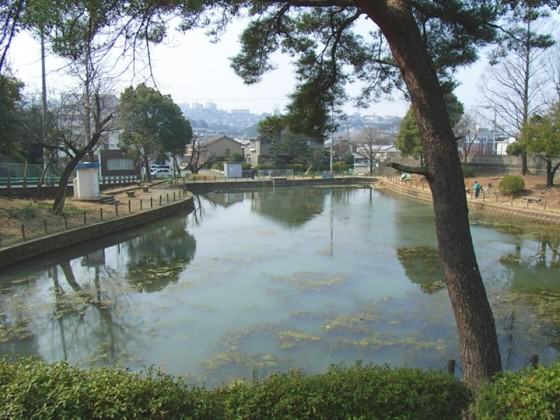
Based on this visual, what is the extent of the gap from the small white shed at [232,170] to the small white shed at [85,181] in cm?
2165

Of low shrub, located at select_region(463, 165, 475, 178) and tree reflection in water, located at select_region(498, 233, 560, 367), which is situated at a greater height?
low shrub, located at select_region(463, 165, 475, 178)

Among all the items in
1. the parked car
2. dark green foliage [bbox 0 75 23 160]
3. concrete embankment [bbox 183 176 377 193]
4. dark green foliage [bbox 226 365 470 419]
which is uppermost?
dark green foliage [bbox 0 75 23 160]

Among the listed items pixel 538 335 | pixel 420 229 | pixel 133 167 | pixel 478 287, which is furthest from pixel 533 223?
pixel 133 167

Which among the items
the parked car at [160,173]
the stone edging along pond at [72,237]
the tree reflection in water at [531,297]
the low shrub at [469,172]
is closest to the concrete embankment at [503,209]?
the low shrub at [469,172]

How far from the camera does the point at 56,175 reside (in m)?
23.1

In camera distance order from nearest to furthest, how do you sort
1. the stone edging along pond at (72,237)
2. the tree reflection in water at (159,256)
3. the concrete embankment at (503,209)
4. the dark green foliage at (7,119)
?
the tree reflection in water at (159,256) → the stone edging along pond at (72,237) → the dark green foliage at (7,119) → the concrete embankment at (503,209)

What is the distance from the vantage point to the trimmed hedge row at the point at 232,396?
288 cm

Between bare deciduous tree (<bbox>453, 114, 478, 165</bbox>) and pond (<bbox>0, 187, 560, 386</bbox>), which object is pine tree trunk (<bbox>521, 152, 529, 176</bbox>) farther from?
Answer: pond (<bbox>0, 187, 560, 386</bbox>)

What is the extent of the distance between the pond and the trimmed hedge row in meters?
2.73

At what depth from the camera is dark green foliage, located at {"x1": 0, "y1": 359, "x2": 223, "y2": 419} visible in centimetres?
284

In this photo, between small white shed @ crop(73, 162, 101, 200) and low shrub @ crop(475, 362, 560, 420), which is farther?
small white shed @ crop(73, 162, 101, 200)

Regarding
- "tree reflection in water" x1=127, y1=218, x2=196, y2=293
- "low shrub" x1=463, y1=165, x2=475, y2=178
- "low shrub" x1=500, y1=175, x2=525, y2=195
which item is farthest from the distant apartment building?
"tree reflection in water" x1=127, y1=218, x2=196, y2=293

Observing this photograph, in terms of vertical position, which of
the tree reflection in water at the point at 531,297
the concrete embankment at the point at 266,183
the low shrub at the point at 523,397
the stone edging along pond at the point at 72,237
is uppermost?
the concrete embankment at the point at 266,183

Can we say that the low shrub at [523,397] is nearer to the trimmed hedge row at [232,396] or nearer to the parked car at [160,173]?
the trimmed hedge row at [232,396]
